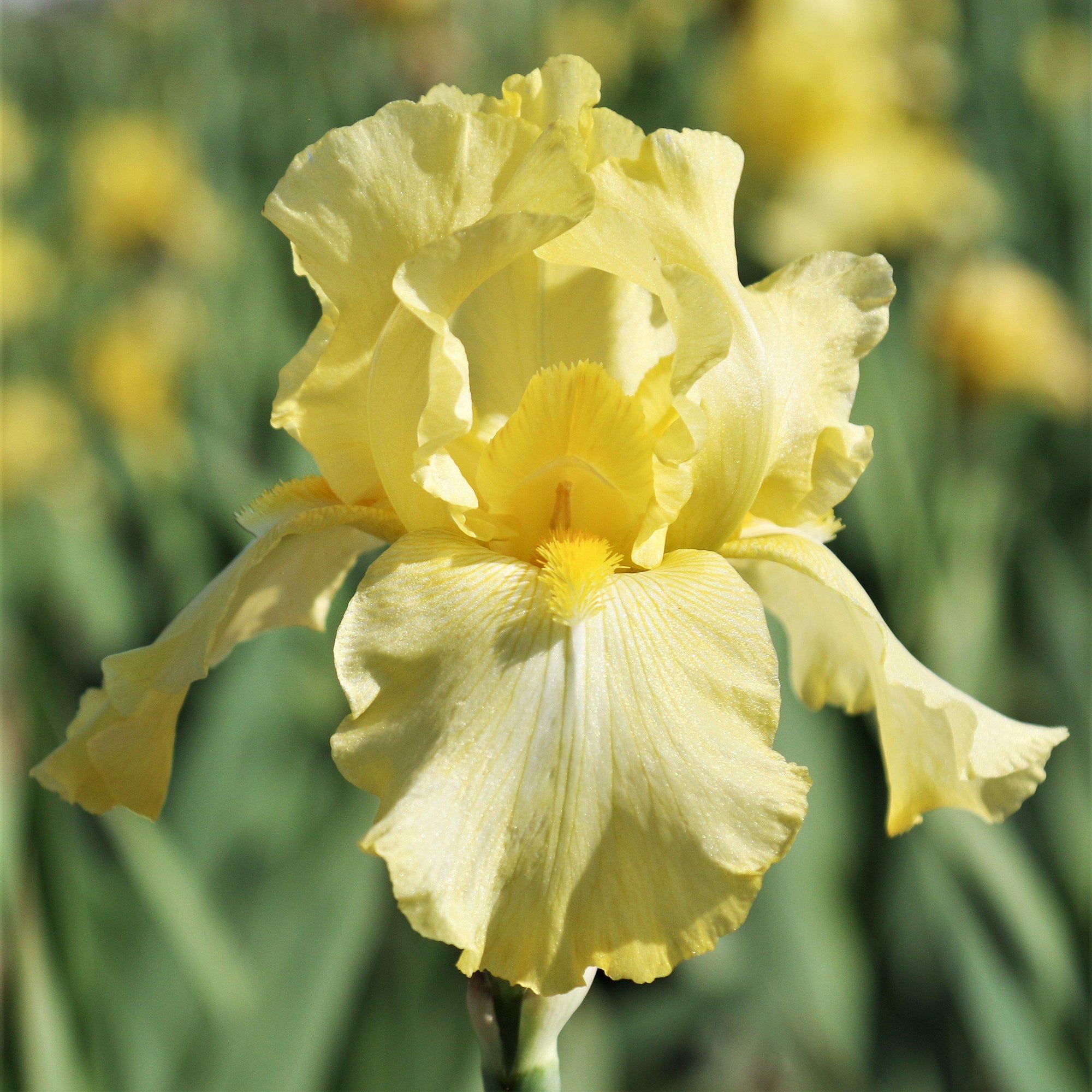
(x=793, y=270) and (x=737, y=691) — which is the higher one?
(x=793, y=270)

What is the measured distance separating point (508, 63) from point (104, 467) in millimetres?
1941

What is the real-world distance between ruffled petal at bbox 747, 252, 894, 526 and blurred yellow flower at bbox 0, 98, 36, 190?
515 cm

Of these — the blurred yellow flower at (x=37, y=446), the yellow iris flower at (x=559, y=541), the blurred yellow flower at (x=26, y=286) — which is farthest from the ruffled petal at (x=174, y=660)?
the blurred yellow flower at (x=26, y=286)

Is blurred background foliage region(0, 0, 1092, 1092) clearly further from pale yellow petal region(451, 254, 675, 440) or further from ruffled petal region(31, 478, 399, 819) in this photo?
pale yellow petal region(451, 254, 675, 440)

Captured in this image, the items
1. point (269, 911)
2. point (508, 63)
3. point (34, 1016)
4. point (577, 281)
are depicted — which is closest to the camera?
point (577, 281)

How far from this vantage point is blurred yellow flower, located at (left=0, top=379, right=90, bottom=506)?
354 centimetres

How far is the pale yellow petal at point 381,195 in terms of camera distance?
0.74 metres

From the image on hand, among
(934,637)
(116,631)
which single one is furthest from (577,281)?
(116,631)

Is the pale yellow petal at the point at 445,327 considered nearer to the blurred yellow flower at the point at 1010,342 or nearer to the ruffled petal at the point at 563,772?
the ruffled petal at the point at 563,772

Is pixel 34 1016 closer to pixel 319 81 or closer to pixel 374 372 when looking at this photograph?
pixel 374 372

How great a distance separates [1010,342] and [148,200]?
3.21m

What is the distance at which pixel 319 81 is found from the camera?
441cm

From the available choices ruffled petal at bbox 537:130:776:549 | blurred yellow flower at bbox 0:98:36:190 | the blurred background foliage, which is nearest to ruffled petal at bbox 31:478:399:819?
ruffled petal at bbox 537:130:776:549

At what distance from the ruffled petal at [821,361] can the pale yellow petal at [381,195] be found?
0.23m
